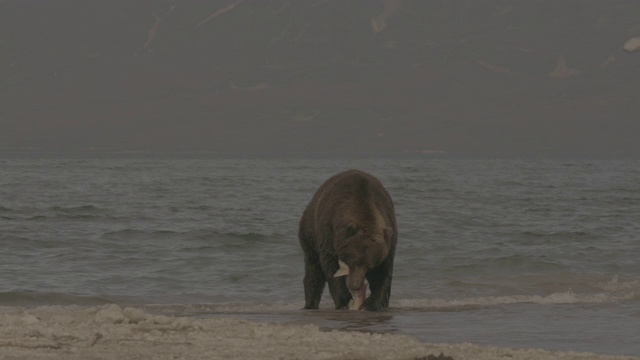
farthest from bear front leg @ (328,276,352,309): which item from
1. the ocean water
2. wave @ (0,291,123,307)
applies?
wave @ (0,291,123,307)

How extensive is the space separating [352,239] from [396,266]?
6978 mm

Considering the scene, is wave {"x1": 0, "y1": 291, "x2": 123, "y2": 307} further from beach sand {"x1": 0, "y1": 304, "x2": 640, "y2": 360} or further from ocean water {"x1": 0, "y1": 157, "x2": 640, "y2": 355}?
beach sand {"x1": 0, "y1": 304, "x2": 640, "y2": 360}

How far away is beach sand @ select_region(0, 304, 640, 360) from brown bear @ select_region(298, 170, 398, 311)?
1.84 metres

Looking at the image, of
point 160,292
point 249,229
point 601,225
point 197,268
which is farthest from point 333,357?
point 601,225

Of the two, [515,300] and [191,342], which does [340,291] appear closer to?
[515,300]

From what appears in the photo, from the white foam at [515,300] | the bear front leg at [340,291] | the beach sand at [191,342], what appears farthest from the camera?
the white foam at [515,300]

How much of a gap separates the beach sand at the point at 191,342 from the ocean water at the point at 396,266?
44.0 inches

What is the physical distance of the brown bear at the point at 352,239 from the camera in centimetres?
1236

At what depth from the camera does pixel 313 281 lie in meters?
14.0

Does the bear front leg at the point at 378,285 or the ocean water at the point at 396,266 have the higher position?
the bear front leg at the point at 378,285

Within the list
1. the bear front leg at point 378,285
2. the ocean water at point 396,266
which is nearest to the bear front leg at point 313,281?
the ocean water at point 396,266

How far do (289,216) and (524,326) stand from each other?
18.5 m

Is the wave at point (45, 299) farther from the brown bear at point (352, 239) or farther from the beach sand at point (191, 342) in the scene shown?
the beach sand at point (191, 342)

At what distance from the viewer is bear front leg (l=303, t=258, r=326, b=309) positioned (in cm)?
1389
